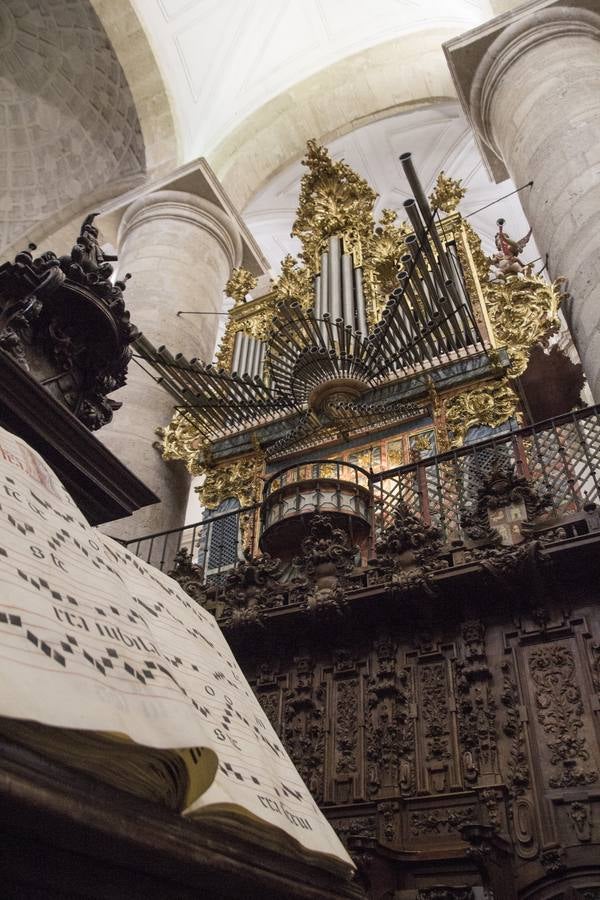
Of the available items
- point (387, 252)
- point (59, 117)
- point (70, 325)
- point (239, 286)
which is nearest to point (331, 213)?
point (387, 252)

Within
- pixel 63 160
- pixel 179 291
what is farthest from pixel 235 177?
pixel 179 291

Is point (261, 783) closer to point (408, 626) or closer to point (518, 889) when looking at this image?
point (518, 889)

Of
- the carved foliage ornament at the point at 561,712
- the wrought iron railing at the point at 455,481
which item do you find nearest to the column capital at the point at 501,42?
the wrought iron railing at the point at 455,481

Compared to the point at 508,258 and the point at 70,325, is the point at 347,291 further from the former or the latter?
the point at 70,325

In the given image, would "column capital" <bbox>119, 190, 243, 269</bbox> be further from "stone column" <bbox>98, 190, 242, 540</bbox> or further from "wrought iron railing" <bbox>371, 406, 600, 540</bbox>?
"wrought iron railing" <bbox>371, 406, 600, 540</bbox>

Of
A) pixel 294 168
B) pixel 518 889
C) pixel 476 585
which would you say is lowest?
pixel 518 889

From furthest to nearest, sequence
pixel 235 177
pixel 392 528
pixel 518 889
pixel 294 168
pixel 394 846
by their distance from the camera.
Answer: pixel 294 168
pixel 235 177
pixel 392 528
pixel 394 846
pixel 518 889

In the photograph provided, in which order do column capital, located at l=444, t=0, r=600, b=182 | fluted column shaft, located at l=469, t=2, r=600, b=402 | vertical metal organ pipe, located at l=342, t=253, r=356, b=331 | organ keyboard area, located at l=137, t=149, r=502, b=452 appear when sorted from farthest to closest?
vertical metal organ pipe, located at l=342, t=253, r=356, b=331
column capital, located at l=444, t=0, r=600, b=182
organ keyboard area, located at l=137, t=149, r=502, b=452
fluted column shaft, located at l=469, t=2, r=600, b=402

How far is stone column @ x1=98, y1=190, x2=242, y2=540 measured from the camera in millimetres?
8859

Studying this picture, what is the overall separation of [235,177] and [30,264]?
511 inches

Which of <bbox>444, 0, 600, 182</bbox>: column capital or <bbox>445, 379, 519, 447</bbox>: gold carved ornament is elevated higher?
<bbox>444, 0, 600, 182</bbox>: column capital

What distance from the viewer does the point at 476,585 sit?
15.0 ft

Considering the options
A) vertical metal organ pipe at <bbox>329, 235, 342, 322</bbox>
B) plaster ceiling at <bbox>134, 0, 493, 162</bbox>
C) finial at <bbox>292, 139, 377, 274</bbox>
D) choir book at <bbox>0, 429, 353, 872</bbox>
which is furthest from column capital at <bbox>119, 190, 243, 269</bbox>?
choir book at <bbox>0, 429, 353, 872</bbox>

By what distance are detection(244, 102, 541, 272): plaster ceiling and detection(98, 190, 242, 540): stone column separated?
365 cm
